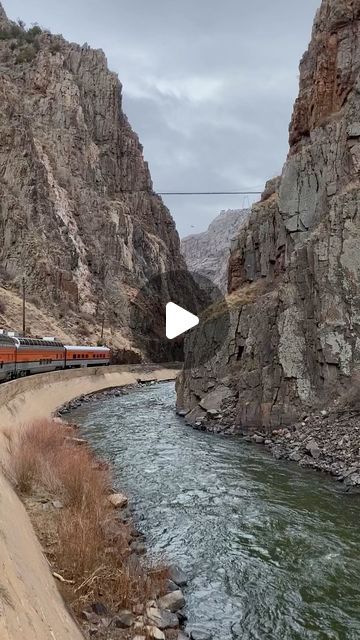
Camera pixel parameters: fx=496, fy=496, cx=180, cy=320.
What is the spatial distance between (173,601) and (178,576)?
138 cm

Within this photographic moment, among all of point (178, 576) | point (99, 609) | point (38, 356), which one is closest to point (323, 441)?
point (178, 576)

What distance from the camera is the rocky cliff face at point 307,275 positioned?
28.0 metres

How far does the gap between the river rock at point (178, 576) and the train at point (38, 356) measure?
26215 millimetres

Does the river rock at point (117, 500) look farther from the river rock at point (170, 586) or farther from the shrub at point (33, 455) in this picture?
the river rock at point (170, 586)

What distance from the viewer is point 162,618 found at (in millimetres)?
9305

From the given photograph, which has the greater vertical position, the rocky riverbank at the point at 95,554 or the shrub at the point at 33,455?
the shrub at the point at 33,455

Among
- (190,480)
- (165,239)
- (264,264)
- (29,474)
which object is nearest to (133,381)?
(264,264)

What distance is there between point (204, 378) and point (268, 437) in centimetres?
1154

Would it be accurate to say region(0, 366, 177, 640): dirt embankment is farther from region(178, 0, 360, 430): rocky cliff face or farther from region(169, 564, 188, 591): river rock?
region(178, 0, 360, 430): rocky cliff face

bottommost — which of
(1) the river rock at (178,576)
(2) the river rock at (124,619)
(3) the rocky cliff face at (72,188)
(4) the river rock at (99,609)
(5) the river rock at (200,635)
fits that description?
(5) the river rock at (200,635)

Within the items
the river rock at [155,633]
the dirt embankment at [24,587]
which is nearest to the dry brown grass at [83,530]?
the dirt embankment at [24,587]

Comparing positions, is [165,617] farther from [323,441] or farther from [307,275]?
[307,275]

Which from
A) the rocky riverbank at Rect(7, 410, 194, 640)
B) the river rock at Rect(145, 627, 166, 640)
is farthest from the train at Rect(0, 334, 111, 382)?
the river rock at Rect(145, 627, 166, 640)

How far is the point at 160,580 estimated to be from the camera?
10.7m
